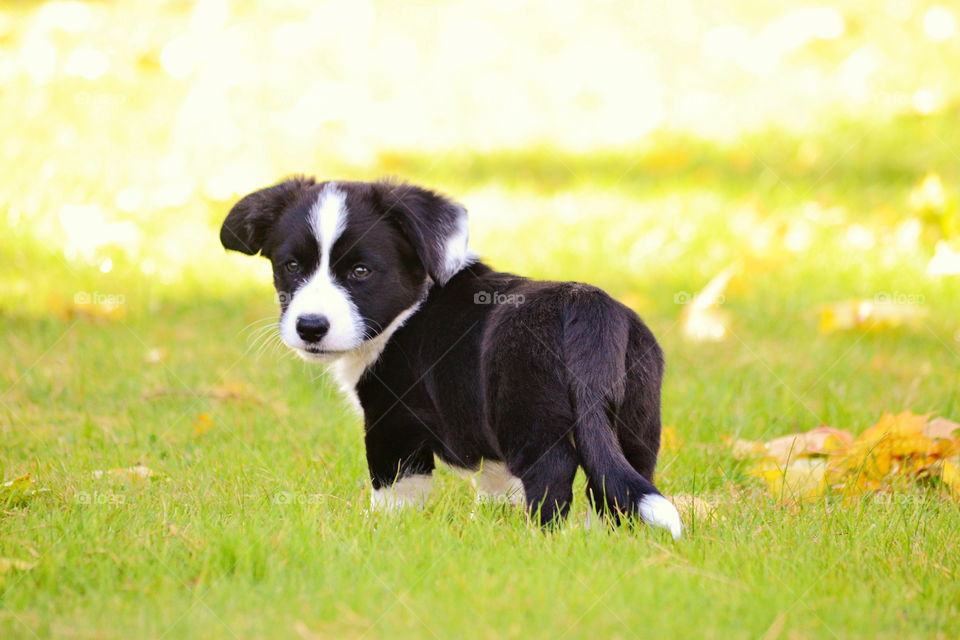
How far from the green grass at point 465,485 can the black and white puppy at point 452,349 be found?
17cm

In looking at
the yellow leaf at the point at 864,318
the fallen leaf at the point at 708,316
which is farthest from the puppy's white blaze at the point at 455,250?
the yellow leaf at the point at 864,318

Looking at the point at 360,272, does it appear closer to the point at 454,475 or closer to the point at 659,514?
the point at 454,475

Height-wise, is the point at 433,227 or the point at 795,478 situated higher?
the point at 433,227

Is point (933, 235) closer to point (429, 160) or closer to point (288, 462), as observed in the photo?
point (429, 160)

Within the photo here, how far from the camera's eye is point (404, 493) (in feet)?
11.3

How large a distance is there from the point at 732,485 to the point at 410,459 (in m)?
1.11

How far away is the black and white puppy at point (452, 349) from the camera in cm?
298

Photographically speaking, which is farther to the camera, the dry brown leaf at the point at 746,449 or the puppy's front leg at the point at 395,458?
the dry brown leaf at the point at 746,449

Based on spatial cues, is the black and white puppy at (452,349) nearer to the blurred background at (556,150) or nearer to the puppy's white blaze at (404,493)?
the puppy's white blaze at (404,493)

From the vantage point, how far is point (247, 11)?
982 centimetres

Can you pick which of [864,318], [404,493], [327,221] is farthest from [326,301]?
[864,318]

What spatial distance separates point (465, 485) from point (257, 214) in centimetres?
116

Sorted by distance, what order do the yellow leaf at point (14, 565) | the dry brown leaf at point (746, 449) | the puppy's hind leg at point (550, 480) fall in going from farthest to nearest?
1. the dry brown leaf at point (746, 449)
2. the puppy's hind leg at point (550, 480)
3. the yellow leaf at point (14, 565)

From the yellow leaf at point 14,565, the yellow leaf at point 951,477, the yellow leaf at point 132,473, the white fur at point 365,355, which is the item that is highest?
the white fur at point 365,355
